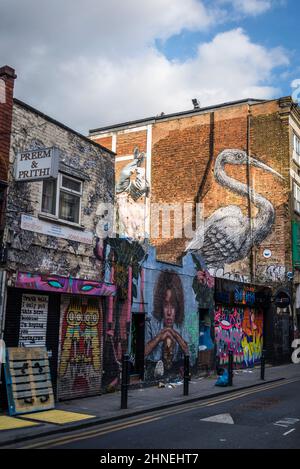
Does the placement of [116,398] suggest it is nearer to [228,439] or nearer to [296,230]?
[228,439]

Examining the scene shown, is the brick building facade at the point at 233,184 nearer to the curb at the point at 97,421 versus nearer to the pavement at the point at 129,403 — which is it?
the pavement at the point at 129,403

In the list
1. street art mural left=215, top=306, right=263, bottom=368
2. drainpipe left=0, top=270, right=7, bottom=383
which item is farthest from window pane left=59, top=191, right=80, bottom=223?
street art mural left=215, top=306, right=263, bottom=368

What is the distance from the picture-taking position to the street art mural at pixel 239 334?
2066 centimetres

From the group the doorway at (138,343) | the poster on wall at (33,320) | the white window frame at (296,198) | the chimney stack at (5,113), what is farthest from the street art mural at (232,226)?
the chimney stack at (5,113)

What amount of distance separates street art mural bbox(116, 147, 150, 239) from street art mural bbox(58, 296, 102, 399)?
635 inches

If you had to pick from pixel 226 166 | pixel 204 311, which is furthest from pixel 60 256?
pixel 226 166

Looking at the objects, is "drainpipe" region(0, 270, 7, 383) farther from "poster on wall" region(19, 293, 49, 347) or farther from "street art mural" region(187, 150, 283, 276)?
"street art mural" region(187, 150, 283, 276)

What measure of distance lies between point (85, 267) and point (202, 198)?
16532mm

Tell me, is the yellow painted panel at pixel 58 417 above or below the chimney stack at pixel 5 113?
below

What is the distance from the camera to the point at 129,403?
1231 cm

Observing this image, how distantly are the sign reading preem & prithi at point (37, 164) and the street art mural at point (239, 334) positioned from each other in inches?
452

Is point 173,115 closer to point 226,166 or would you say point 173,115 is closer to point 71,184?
point 226,166

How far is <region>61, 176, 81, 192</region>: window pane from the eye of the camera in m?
13.6

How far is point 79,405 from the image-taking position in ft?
39.3
